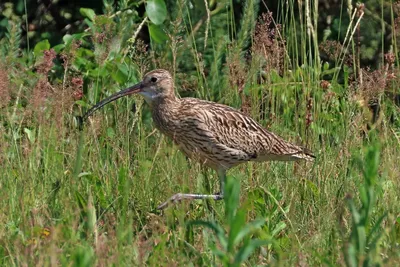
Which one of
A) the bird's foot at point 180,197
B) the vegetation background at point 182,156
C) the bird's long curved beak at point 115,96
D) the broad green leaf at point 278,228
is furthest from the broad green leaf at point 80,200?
the bird's long curved beak at point 115,96

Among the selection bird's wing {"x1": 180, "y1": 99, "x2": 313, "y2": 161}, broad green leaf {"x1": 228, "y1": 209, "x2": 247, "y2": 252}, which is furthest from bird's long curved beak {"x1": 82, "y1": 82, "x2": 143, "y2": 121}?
broad green leaf {"x1": 228, "y1": 209, "x2": 247, "y2": 252}

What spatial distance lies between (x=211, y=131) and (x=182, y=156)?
0.35 meters

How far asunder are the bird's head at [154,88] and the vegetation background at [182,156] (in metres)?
0.07

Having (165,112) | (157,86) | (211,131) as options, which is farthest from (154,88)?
(211,131)

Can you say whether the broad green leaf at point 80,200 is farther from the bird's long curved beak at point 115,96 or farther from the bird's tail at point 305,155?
the bird's tail at point 305,155

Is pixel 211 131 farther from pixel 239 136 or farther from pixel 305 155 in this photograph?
pixel 305 155

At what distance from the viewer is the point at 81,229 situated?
5418 millimetres

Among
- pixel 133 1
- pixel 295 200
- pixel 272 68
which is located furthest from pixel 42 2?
pixel 295 200

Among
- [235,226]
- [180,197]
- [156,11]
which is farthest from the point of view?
[156,11]

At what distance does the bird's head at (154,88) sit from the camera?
7.28 metres

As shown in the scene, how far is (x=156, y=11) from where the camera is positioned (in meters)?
7.84

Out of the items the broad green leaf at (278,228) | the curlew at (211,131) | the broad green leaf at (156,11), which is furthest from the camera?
the broad green leaf at (156,11)

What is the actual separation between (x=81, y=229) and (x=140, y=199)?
0.97 meters

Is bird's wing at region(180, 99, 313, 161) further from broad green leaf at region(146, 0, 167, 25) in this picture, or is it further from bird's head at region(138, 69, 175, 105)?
broad green leaf at region(146, 0, 167, 25)
